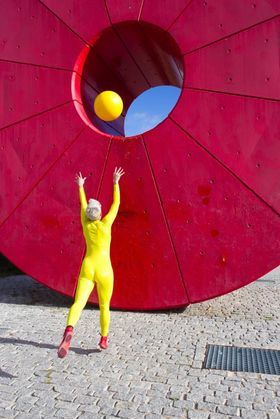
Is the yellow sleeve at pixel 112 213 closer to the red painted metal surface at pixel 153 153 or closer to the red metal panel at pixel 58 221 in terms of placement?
the red painted metal surface at pixel 153 153

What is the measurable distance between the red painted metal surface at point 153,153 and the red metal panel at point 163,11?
0.04 ft

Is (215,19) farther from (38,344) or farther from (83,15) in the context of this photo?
(38,344)

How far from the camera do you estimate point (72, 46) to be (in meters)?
5.36

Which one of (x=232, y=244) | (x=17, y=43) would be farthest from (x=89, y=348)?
(x=17, y=43)

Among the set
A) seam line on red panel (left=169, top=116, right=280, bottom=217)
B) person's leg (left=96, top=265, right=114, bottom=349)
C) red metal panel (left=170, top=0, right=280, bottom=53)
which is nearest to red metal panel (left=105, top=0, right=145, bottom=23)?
red metal panel (left=170, top=0, right=280, bottom=53)

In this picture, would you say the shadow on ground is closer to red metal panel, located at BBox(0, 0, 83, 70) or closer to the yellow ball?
the yellow ball

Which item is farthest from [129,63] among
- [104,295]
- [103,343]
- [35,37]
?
[103,343]

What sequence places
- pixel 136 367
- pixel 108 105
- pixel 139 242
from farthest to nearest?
pixel 139 242 → pixel 108 105 → pixel 136 367

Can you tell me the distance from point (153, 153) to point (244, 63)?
1.37 m

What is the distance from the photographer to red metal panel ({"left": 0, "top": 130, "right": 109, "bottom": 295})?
5.30 meters

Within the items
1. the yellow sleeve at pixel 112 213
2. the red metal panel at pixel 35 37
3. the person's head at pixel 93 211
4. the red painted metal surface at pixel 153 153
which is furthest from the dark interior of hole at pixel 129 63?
the person's head at pixel 93 211

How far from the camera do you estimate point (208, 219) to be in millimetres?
4930

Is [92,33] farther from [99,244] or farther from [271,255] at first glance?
[271,255]

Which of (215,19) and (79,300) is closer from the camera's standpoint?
(79,300)
